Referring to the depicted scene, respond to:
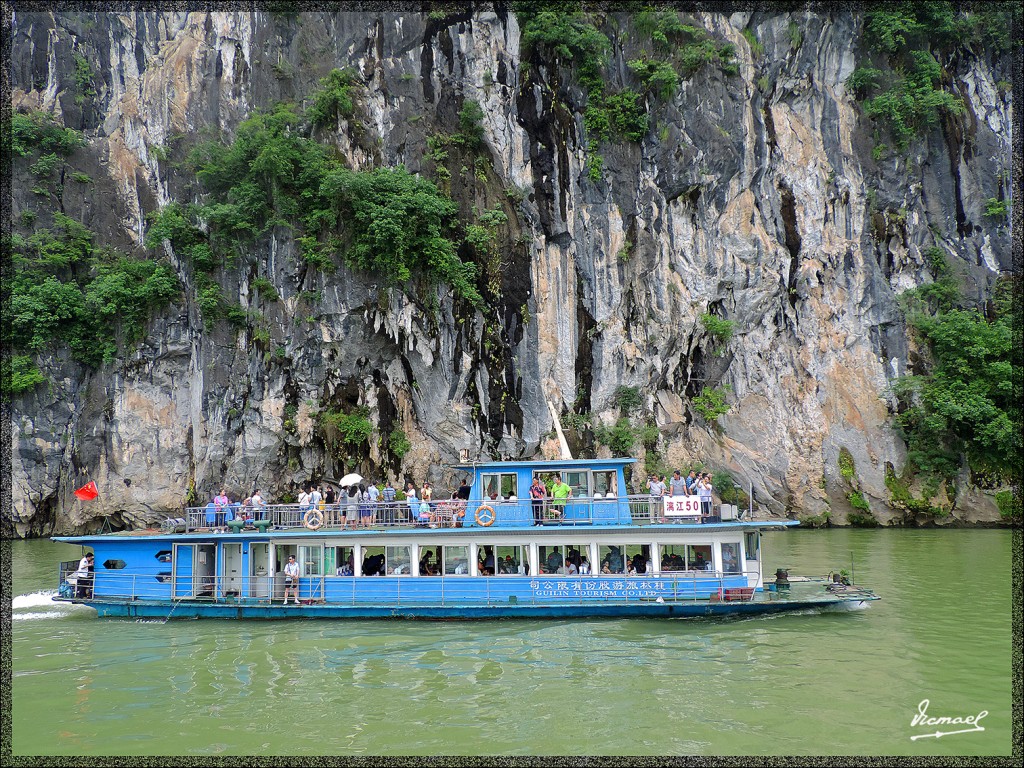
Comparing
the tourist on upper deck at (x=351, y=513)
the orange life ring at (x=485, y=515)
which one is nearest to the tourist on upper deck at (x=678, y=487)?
the orange life ring at (x=485, y=515)

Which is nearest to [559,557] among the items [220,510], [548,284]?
[220,510]

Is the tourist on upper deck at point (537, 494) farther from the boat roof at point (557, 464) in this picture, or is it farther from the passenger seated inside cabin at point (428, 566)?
the passenger seated inside cabin at point (428, 566)

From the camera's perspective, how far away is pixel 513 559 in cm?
1458

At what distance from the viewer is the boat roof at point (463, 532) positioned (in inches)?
540

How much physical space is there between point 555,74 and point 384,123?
758cm

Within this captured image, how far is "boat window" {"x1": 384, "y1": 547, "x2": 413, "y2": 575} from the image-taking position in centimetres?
1470

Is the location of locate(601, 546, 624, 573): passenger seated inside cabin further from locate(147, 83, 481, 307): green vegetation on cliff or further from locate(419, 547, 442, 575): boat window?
locate(147, 83, 481, 307): green vegetation on cliff

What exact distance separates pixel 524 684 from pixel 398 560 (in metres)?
5.49

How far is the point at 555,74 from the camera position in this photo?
3045cm

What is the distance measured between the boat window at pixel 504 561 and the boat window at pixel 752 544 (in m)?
4.39

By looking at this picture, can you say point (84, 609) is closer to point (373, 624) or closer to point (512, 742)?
point (373, 624)

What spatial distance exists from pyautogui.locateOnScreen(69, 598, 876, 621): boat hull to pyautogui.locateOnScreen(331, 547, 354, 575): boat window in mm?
827

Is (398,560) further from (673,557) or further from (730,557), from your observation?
(730,557)
